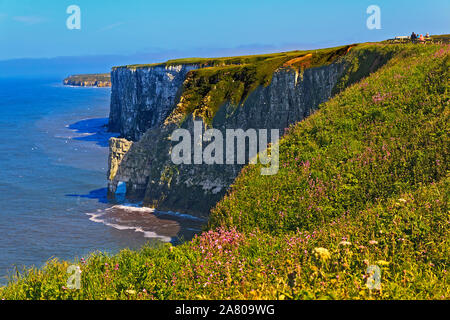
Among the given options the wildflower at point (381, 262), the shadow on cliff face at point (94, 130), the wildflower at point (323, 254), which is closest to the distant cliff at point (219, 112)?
the wildflower at point (323, 254)

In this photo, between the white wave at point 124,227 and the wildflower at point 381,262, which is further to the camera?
the white wave at point 124,227

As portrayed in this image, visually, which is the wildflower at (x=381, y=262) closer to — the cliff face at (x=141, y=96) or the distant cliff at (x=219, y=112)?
the distant cliff at (x=219, y=112)

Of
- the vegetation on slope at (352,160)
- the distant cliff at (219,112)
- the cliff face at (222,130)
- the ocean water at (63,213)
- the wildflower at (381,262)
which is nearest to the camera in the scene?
→ the wildflower at (381,262)

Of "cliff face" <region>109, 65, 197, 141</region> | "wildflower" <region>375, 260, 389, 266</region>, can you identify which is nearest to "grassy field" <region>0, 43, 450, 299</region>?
"wildflower" <region>375, 260, 389, 266</region>

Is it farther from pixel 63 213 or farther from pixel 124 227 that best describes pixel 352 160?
pixel 63 213

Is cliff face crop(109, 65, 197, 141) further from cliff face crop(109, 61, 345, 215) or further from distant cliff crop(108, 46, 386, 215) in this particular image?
cliff face crop(109, 61, 345, 215)
